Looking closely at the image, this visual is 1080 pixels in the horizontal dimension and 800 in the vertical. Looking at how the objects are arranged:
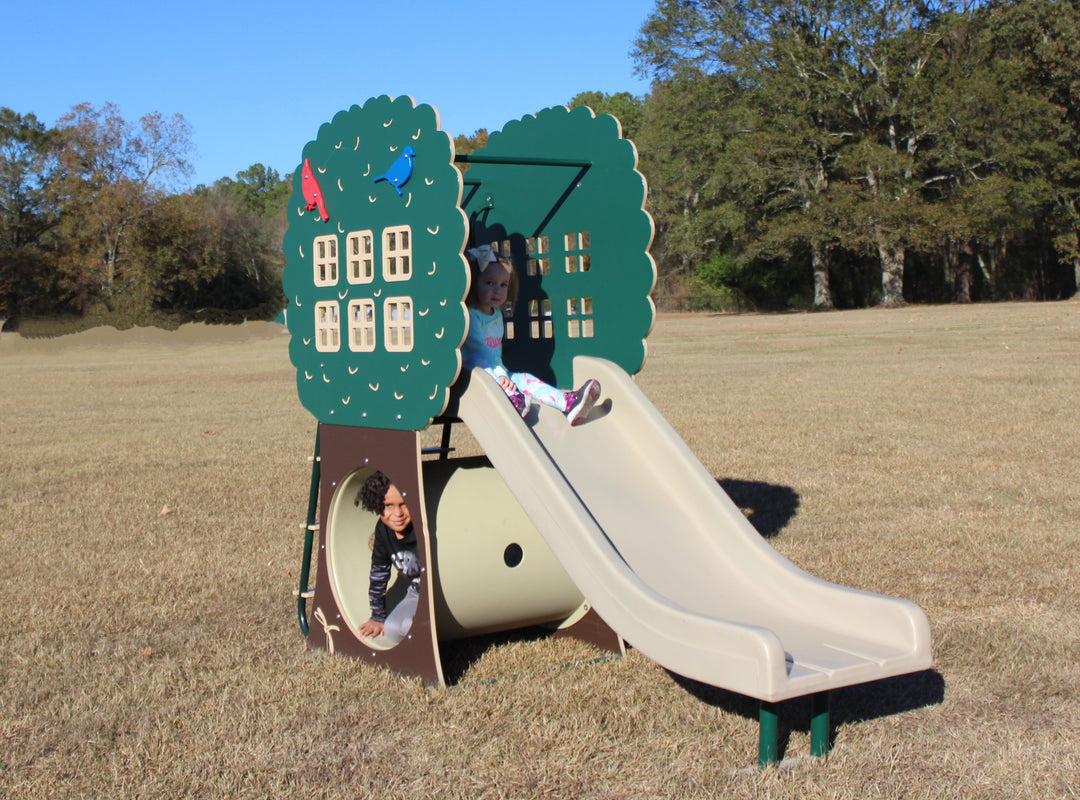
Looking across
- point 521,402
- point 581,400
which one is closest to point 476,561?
point 521,402

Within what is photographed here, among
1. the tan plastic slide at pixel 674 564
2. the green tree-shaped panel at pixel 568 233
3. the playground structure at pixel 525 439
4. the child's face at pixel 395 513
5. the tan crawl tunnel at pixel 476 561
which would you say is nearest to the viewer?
the tan plastic slide at pixel 674 564

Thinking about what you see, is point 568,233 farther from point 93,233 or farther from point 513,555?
point 93,233

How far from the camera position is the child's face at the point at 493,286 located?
4.93 metres

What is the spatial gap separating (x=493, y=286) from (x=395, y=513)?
1.10m

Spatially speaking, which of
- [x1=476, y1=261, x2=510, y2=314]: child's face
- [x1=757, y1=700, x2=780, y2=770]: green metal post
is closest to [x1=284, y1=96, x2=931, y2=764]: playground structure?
[x1=757, y1=700, x2=780, y2=770]: green metal post

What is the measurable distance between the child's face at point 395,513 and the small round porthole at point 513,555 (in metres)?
0.44

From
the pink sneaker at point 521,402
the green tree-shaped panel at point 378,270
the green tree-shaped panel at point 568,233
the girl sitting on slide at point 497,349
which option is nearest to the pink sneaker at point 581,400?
the girl sitting on slide at point 497,349

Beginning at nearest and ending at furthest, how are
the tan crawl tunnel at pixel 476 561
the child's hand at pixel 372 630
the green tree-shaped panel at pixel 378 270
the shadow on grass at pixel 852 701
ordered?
the shadow on grass at pixel 852 701 → the green tree-shaped panel at pixel 378 270 → the tan crawl tunnel at pixel 476 561 → the child's hand at pixel 372 630

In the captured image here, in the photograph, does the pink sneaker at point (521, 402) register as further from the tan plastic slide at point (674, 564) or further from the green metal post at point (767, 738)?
the green metal post at point (767, 738)

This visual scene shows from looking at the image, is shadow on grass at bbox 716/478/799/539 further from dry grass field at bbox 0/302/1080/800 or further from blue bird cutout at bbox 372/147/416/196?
blue bird cutout at bbox 372/147/416/196

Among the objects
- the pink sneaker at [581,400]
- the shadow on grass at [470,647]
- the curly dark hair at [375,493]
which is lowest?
the shadow on grass at [470,647]

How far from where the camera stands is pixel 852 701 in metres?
4.30

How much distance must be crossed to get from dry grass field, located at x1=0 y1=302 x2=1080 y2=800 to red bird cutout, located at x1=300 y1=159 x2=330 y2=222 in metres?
2.02

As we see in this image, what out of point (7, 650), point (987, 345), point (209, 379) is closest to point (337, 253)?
point (7, 650)
